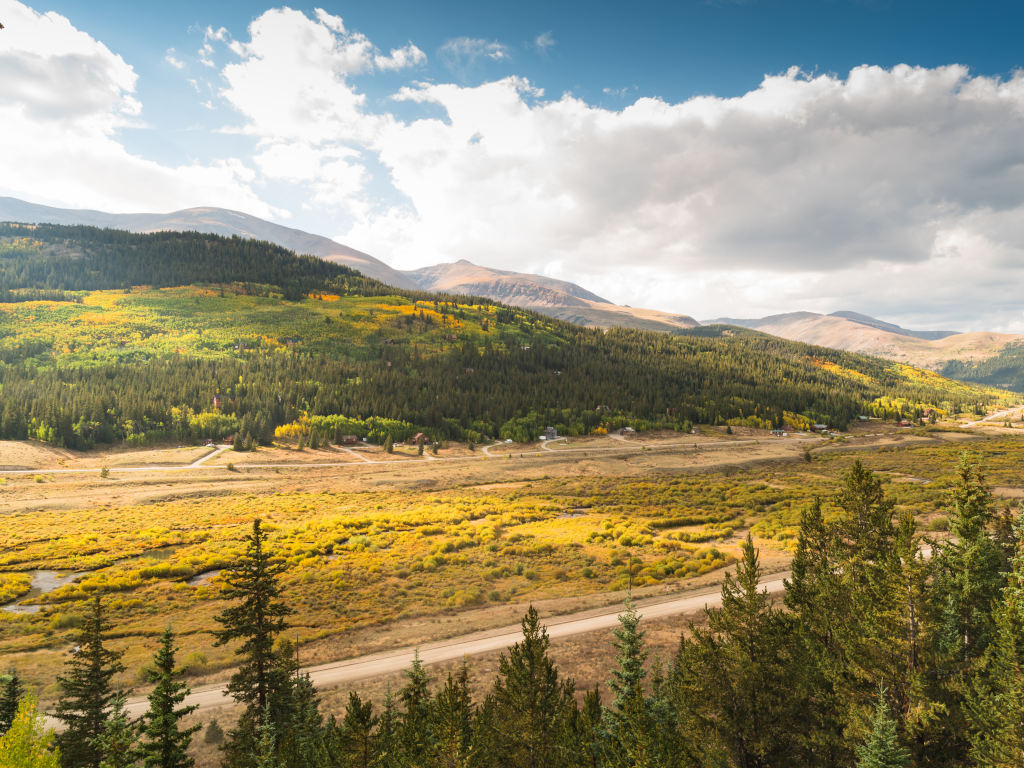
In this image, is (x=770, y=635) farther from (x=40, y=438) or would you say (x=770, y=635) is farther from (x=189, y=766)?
(x=40, y=438)

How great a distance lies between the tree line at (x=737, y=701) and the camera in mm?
11672

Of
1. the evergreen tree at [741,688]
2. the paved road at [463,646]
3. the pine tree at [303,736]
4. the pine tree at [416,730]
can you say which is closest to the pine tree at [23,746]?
the pine tree at [303,736]

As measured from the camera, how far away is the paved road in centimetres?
2298

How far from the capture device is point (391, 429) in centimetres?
11088

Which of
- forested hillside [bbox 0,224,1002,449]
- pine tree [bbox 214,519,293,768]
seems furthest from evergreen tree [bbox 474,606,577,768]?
forested hillside [bbox 0,224,1002,449]

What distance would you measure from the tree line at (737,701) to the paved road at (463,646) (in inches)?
289

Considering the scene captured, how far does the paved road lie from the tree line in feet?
24.1

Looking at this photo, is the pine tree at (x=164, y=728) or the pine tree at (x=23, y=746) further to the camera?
the pine tree at (x=164, y=728)

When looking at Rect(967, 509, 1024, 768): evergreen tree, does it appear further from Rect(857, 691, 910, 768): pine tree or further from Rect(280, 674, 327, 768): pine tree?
Rect(280, 674, 327, 768): pine tree

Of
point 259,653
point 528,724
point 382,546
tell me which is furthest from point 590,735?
point 382,546

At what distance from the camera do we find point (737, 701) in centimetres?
1402

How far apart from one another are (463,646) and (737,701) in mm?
17429

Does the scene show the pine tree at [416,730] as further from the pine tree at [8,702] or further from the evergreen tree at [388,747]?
the pine tree at [8,702]

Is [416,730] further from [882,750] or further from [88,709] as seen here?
[88,709]
